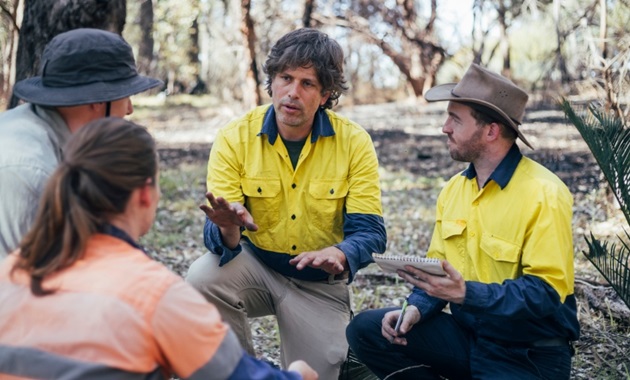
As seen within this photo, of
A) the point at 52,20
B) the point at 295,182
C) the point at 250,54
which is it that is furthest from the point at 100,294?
the point at 250,54

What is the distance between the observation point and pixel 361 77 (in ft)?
70.8

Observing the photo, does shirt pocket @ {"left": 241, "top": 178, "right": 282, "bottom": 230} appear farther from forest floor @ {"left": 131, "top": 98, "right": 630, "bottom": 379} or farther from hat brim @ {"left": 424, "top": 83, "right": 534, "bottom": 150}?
forest floor @ {"left": 131, "top": 98, "right": 630, "bottom": 379}

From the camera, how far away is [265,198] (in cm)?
396

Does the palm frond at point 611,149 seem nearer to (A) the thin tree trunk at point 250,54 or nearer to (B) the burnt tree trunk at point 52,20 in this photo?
(B) the burnt tree trunk at point 52,20

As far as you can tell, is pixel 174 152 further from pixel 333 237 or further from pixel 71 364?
pixel 71 364

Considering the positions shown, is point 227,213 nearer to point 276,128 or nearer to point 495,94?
point 276,128

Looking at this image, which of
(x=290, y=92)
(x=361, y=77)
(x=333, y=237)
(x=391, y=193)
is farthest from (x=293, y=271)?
(x=361, y=77)

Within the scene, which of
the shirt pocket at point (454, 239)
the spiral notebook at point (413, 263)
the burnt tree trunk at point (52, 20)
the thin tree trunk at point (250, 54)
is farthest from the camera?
the thin tree trunk at point (250, 54)

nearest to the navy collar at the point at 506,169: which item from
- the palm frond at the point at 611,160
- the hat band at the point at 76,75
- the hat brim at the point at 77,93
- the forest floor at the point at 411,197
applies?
the palm frond at the point at 611,160

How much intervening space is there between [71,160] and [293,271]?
2.03 meters

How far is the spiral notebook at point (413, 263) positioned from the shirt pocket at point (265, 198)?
918 millimetres

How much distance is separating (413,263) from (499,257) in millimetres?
442

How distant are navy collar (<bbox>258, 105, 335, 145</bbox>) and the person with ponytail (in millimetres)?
1828

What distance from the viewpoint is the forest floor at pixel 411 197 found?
15.1ft
